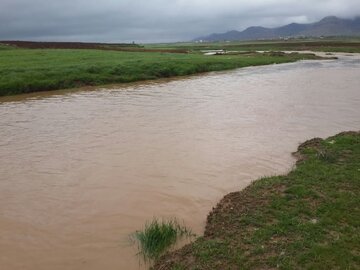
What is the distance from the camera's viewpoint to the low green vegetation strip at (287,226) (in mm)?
7180

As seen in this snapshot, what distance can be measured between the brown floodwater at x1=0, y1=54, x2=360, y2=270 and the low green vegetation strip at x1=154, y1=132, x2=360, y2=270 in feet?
3.05

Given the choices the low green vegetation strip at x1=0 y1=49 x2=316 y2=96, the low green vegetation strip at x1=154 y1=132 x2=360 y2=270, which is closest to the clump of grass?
the low green vegetation strip at x1=154 y1=132 x2=360 y2=270

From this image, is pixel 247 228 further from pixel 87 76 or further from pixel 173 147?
pixel 87 76

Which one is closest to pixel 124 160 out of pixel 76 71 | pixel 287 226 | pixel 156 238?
pixel 156 238

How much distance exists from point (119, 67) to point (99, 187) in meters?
32.8

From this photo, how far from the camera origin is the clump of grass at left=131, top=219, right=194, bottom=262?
8055mm

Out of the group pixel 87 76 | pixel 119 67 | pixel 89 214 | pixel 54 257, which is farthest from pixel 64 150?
pixel 119 67

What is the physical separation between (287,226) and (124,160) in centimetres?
720

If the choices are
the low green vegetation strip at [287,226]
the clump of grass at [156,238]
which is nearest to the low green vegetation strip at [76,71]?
the clump of grass at [156,238]

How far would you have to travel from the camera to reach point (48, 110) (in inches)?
990

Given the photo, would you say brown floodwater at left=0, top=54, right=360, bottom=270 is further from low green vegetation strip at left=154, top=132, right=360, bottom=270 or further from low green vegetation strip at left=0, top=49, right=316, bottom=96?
low green vegetation strip at left=0, top=49, right=316, bottom=96

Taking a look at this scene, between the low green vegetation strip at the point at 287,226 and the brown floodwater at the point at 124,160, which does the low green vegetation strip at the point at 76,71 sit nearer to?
the brown floodwater at the point at 124,160

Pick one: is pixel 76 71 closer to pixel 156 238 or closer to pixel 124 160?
pixel 124 160

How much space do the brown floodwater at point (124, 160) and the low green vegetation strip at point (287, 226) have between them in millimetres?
931
